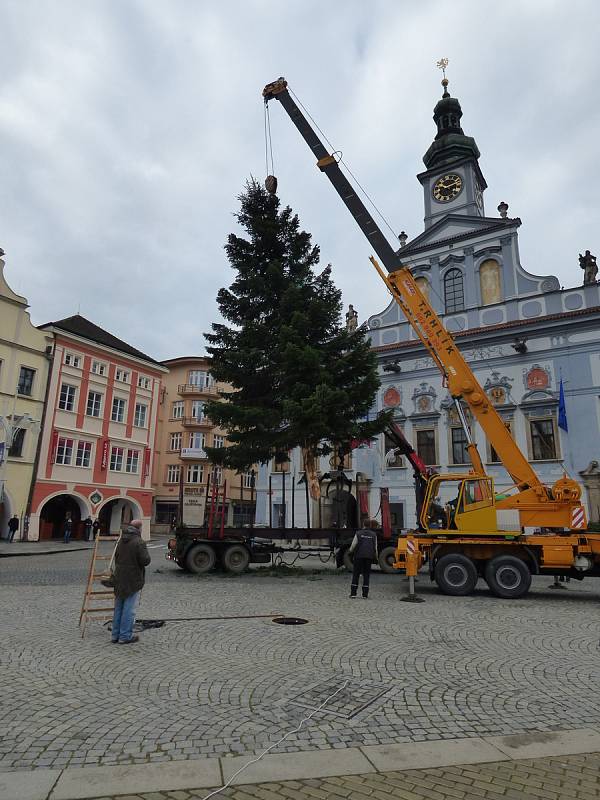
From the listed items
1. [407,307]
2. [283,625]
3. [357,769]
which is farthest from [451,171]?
[357,769]

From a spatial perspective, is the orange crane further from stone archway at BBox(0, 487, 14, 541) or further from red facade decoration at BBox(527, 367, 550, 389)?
stone archway at BBox(0, 487, 14, 541)

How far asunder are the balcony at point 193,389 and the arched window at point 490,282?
2751 cm

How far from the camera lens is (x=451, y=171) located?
36.3m

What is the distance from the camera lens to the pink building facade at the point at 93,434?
31.8 metres

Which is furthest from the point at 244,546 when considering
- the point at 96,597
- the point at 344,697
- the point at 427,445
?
the point at 427,445

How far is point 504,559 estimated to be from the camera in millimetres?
12453

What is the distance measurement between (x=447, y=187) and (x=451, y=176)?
0.87 m

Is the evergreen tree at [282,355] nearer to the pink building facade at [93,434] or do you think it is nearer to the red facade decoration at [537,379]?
the red facade decoration at [537,379]

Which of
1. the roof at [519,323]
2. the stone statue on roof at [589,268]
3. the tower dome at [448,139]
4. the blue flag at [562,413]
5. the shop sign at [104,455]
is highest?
the tower dome at [448,139]

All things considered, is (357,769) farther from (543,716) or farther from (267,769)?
(543,716)

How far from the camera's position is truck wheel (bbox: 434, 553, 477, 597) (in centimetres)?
1243

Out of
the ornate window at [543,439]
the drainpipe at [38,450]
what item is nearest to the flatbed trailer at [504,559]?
the ornate window at [543,439]

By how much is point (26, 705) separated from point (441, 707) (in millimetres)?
3862

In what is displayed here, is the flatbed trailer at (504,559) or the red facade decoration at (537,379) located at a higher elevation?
the red facade decoration at (537,379)
